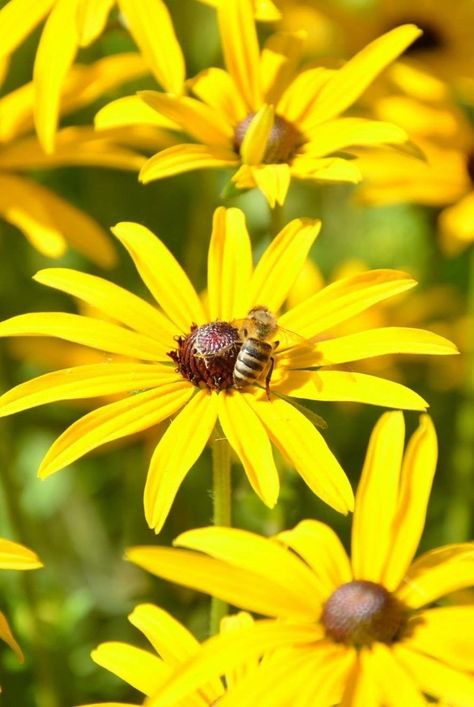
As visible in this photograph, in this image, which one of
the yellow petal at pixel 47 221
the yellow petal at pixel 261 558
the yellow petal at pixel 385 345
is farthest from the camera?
the yellow petal at pixel 47 221

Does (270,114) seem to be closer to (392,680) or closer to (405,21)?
(392,680)

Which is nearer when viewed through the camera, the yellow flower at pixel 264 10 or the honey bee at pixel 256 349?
the honey bee at pixel 256 349

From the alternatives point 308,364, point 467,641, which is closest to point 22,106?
point 308,364

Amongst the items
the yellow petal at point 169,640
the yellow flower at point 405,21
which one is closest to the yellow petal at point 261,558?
the yellow petal at point 169,640

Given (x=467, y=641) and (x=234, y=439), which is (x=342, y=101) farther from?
(x=467, y=641)

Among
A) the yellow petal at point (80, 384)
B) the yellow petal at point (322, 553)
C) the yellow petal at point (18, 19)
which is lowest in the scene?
the yellow petal at point (322, 553)

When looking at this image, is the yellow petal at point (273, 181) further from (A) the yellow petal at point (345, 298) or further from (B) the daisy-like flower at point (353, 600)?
(B) the daisy-like flower at point (353, 600)

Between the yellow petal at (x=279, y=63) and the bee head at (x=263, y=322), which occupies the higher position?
the yellow petal at (x=279, y=63)
